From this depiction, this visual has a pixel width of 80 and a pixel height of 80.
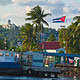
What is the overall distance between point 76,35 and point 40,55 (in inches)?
1206

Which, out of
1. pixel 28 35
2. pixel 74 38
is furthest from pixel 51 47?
pixel 74 38

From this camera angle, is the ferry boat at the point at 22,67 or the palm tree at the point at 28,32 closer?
the ferry boat at the point at 22,67

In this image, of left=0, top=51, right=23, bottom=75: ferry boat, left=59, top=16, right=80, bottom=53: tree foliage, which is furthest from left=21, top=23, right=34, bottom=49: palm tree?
left=0, top=51, right=23, bottom=75: ferry boat

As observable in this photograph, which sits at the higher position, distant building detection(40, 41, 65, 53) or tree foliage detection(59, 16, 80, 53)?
tree foliage detection(59, 16, 80, 53)

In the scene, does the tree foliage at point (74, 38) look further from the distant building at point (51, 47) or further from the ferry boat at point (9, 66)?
the ferry boat at point (9, 66)

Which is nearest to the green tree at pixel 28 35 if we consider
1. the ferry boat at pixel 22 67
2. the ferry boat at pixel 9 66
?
the ferry boat at pixel 22 67

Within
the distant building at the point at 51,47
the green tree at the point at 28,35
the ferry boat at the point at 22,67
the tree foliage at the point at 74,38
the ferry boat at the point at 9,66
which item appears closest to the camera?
the ferry boat at the point at 9,66

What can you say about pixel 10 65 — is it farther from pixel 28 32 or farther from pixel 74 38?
pixel 74 38

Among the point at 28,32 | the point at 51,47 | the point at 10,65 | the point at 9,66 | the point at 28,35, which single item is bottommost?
the point at 9,66

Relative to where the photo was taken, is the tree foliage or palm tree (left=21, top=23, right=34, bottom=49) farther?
palm tree (left=21, top=23, right=34, bottom=49)

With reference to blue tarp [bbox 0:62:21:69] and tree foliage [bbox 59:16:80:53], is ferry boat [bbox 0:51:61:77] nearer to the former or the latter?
blue tarp [bbox 0:62:21:69]

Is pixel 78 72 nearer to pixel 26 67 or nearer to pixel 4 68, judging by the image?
pixel 26 67

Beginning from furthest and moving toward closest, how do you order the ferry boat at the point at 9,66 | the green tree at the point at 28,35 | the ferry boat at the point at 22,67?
1. the green tree at the point at 28,35
2. the ferry boat at the point at 22,67
3. the ferry boat at the point at 9,66

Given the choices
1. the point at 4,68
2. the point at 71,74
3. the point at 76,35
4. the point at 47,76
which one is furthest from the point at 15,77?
the point at 76,35
